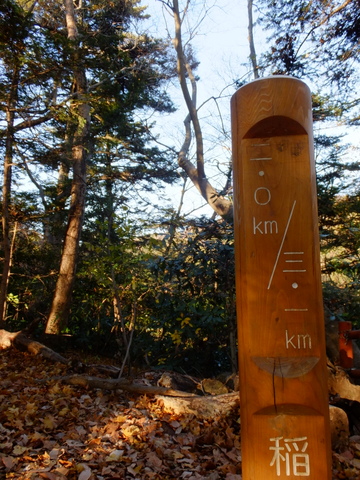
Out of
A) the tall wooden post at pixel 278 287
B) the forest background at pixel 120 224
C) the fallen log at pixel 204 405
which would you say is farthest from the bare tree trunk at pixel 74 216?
the tall wooden post at pixel 278 287

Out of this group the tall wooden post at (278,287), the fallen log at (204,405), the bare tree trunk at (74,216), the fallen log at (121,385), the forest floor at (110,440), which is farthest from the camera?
the bare tree trunk at (74,216)

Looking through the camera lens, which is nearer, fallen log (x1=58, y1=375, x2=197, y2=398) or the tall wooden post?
the tall wooden post

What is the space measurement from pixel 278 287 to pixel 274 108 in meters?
0.98

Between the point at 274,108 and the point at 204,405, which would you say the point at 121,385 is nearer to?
the point at 204,405

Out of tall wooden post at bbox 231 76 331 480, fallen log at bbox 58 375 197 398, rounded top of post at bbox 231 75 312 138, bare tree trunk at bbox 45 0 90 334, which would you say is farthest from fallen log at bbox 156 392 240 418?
bare tree trunk at bbox 45 0 90 334

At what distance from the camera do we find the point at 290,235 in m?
1.99

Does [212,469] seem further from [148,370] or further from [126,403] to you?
[148,370]

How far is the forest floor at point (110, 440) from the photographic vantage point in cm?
280

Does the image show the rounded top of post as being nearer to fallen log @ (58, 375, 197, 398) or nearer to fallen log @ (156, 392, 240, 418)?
fallen log @ (156, 392, 240, 418)

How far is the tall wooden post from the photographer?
186cm

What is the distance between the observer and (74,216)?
858 centimetres

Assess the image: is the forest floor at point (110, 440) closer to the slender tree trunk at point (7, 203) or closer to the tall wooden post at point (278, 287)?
the tall wooden post at point (278, 287)

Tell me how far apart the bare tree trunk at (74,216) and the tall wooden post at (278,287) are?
20.7 ft

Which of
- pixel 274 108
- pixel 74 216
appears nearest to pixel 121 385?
pixel 274 108
